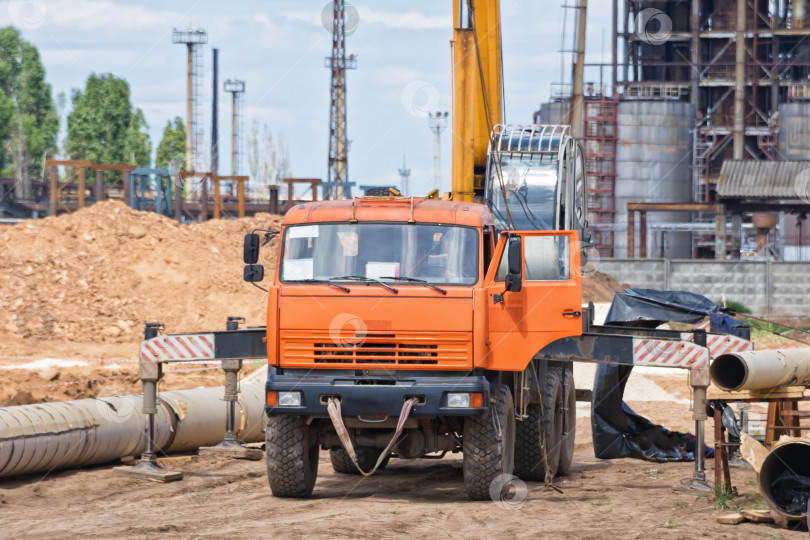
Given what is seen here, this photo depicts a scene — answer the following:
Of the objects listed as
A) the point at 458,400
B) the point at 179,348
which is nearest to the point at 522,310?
the point at 458,400

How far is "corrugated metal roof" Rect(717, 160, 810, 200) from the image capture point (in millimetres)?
50719

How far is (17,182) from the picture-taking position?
71.8 meters

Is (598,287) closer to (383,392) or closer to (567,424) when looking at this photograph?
(567,424)

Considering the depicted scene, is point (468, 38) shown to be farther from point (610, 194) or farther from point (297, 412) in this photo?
point (610, 194)

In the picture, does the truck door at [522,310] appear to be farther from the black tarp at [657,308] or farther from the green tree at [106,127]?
the green tree at [106,127]

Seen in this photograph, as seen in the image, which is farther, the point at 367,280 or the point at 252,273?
the point at 252,273

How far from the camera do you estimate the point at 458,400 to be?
10.4m

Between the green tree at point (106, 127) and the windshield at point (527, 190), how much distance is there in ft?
216

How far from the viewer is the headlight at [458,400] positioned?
10414 millimetres

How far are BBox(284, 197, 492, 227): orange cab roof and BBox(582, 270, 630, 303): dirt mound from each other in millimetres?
31118

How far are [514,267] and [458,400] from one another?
137cm

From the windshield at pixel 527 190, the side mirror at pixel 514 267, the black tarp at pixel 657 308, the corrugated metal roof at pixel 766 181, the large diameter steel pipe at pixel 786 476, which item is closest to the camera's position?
the large diameter steel pipe at pixel 786 476

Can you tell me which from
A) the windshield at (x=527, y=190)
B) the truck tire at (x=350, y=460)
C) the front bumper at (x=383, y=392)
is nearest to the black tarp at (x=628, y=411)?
the windshield at (x=527, y=190)

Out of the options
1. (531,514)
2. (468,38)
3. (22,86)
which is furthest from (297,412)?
(22,86)
